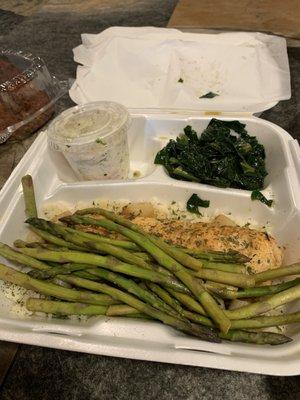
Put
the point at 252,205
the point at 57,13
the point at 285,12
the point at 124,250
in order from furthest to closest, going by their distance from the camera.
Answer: the point at 57,13 → the point at 285,12 → the point at 252,205 → the point at 124,250

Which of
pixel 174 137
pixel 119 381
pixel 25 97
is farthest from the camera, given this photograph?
pixel 25 97

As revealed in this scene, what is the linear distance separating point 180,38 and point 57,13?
91.6 inches

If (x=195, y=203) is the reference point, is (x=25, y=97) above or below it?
above

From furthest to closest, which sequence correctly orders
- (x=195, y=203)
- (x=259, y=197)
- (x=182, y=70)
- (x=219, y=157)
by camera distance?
1. (x=182, y=70)
2. (x=219, y=157)
3. (x=195, y=203)
4. (x=259, y=197)

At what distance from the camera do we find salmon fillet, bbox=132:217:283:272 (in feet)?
5.72

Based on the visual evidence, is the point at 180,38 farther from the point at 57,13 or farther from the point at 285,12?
the point at 57,13

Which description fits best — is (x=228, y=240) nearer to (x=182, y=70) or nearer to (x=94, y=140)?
(x=94, y=140)

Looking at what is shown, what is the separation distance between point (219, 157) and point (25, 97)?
1738mm

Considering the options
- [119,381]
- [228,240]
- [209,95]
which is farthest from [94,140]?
[119,381]

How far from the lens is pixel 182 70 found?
10.9 ft

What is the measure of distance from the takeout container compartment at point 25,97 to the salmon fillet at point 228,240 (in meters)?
1.60

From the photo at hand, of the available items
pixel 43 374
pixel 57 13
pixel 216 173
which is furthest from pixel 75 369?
pixel 57 13

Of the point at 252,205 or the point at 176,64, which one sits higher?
the point at 176,64

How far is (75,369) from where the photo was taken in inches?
70.7
